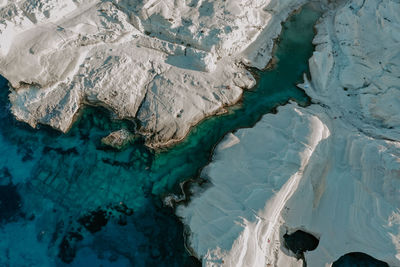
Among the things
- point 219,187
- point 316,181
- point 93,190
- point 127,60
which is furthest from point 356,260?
point 127,60

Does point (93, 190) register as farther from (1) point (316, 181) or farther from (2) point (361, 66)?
(2) point (361, 66)

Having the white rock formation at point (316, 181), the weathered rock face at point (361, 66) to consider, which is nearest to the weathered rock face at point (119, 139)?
the white rock formation at point (316, 181)

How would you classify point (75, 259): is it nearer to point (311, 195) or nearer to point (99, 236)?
point (99, 236)

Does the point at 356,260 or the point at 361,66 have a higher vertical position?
the point at 361,66

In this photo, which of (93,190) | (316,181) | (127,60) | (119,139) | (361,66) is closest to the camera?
(316,181)

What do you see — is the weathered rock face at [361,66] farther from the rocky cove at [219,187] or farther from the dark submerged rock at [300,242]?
the dark submerged rock at [300,242]

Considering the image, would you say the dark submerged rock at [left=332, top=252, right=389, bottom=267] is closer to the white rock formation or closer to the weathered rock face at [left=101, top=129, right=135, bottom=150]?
the white rock formation

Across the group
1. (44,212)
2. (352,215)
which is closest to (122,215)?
(44,212)
